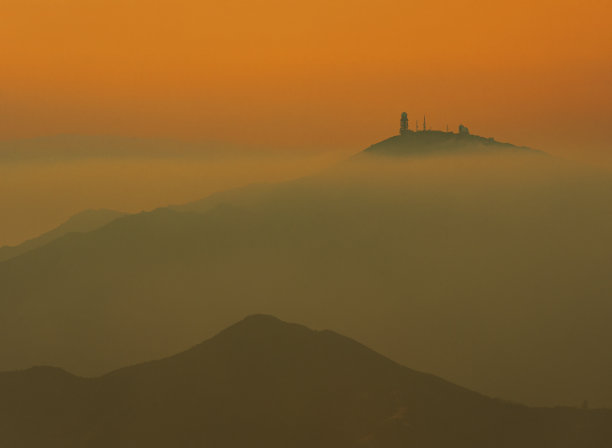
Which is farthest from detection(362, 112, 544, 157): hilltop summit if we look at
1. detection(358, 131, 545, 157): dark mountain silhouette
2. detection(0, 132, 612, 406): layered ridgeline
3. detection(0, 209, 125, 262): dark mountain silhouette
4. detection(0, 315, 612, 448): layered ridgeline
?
detection(0, 209, 125, 262): dark mountain silhouette

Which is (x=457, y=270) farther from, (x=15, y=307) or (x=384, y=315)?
(x=15, y=307)

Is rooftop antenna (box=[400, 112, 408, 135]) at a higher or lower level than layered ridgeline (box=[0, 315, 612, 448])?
higher

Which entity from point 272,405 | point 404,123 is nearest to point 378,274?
point 404,123

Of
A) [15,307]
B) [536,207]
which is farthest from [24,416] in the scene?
[536,207]

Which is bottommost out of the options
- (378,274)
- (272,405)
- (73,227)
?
(272,405)

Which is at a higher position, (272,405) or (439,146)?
(439,146)

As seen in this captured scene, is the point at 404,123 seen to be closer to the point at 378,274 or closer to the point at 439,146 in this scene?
the point at 439,146

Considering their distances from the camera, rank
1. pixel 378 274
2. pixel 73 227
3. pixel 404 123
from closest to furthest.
A: pixel 404 123
pixel 73 227
pixel 378 274

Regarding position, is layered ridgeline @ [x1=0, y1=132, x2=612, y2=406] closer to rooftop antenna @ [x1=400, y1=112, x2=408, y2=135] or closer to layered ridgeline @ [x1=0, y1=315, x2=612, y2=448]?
layered ridgeline @ [x1=0, y1=315, x2=612, y2=448]
